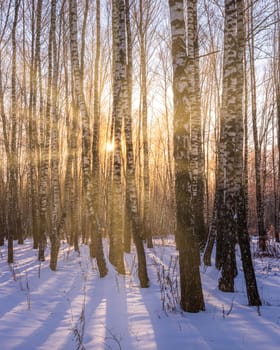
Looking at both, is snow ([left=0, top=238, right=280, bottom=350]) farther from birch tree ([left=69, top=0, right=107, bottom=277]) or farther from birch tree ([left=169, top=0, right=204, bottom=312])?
birch tree ([left=69, top=0, right=107, bottom=277])

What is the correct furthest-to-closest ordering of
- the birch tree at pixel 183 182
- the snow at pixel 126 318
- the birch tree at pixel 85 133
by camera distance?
the birch tree at pixel 85 133
the birch tree at pixel 183 182
the snow at pixel 126 318

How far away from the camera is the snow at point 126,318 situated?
368 centimetres

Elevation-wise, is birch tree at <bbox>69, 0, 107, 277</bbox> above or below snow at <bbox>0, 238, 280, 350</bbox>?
above

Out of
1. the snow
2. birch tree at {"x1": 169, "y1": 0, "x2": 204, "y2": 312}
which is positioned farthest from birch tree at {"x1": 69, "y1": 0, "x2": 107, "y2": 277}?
birch tree at {"x1": 169, "y1": 0, "x2": 204, "y2": 312}

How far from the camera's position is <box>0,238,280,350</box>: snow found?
368 cm

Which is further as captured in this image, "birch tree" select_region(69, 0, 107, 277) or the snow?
"birch tree" select_region(69, 0, 107, 277)

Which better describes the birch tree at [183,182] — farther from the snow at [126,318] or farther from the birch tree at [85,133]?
the birch tree at [85,133]

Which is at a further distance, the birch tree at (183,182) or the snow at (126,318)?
the birch tree at (183,182)

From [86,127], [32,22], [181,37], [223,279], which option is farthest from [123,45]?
[32,22]

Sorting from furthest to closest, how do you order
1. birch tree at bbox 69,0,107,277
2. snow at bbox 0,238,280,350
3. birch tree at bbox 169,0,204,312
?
birch tree at bbox 69,0,107,277 → birch tree at bbox 169,0,204,312 → snow at bbox 0,238,280,350

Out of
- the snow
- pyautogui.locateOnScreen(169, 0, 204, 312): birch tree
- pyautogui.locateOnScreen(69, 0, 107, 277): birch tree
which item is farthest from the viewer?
pyautogui.locateOnScreen(69, 0, 107, 277): birch tree

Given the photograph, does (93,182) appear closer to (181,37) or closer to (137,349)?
(181,37)

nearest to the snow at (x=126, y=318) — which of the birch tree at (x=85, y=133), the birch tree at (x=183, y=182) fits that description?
the birch tree at (x=183, y=182)

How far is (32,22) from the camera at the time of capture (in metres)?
12.8
